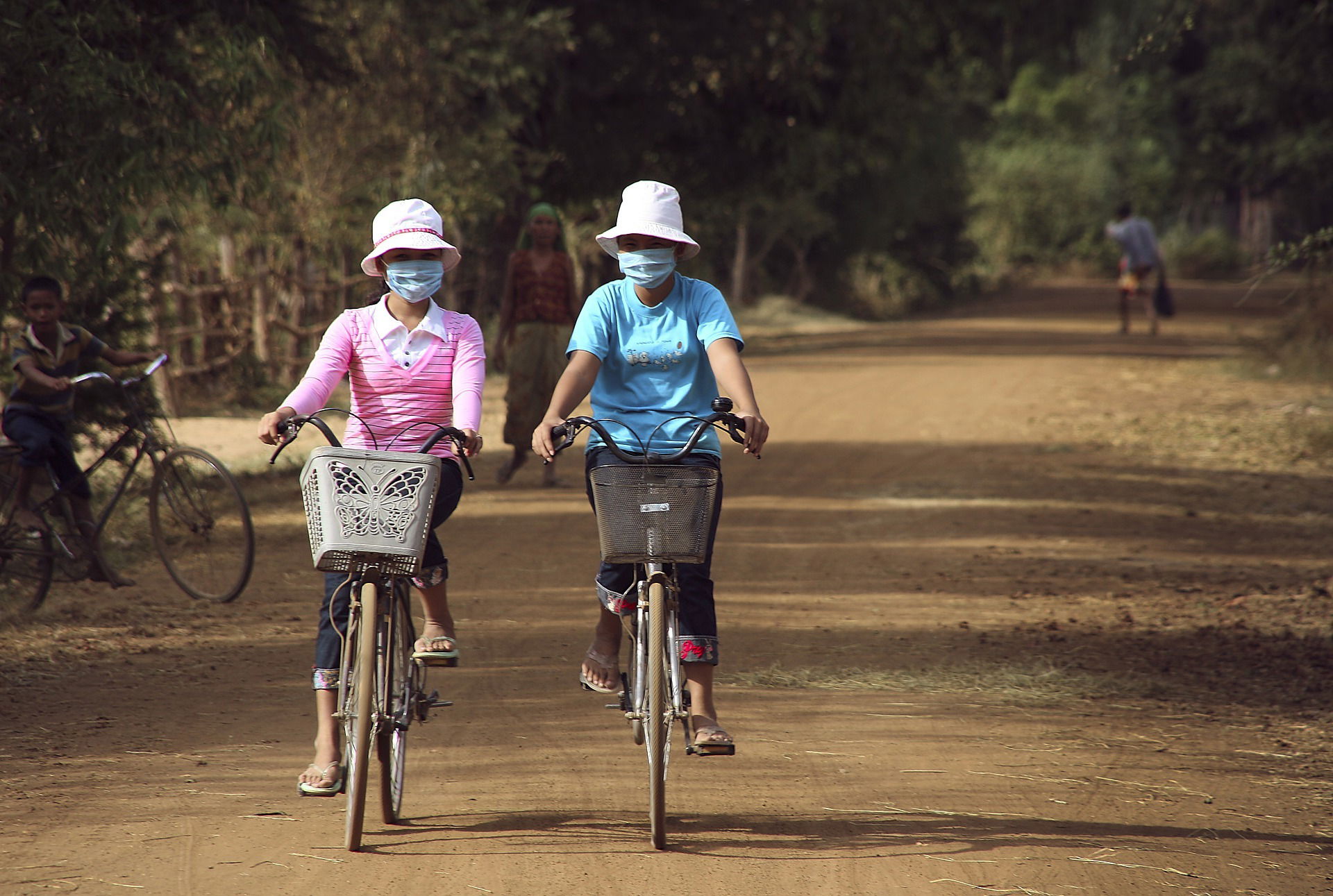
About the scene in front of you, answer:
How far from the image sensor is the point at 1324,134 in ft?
81.5

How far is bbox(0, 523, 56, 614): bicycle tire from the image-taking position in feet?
25.8

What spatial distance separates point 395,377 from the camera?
4875 mm

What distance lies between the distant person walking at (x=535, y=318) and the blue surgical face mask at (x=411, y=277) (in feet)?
19.4

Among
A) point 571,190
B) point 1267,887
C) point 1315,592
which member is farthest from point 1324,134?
point 1267,887

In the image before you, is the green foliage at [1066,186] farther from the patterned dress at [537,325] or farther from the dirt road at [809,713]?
the dirt road at [809,713]

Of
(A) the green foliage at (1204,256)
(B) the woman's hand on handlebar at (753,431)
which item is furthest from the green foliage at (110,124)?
(A) the green foliage at (1204,256)

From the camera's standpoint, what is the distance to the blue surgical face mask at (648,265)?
481 cm

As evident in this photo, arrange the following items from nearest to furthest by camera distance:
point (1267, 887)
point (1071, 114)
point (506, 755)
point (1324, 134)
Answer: point (1267, 887) → point (506, 755) → point (1324, 134) → point (1071, 114)

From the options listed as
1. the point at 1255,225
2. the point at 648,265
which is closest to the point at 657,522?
→ the point at 648,265

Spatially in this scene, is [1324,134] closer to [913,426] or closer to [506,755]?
[913,426]

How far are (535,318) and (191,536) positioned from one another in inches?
137

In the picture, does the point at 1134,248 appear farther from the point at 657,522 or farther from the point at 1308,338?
the point at 657,522

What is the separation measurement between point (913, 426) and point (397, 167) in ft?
23.1

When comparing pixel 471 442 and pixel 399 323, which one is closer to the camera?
pixel 471 442
